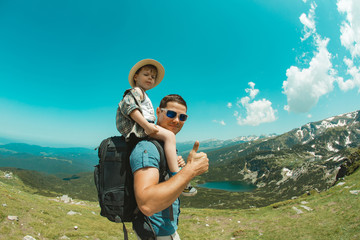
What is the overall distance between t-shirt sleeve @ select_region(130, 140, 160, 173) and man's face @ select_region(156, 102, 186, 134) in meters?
0.82

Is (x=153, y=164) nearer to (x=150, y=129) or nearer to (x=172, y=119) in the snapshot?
(x=150, y=129)

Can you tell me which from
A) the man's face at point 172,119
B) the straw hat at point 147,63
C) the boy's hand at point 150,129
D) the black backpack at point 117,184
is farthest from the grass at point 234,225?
the boy's hand at point 150,129

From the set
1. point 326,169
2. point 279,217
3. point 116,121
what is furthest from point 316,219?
point 326,169

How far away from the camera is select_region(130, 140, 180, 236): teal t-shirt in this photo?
2.31 meters

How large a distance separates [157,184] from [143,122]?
0.98 m

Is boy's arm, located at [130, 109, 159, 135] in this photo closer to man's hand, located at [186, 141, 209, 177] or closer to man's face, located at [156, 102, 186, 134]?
man's face, located at [156, 102, 186, 134]

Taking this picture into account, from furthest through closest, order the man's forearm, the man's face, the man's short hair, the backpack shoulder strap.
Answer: the man's short hair, the man's face, the backpack shoulder strap, the man's forearm

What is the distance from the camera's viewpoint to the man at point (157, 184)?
Answer: 2.03 meters

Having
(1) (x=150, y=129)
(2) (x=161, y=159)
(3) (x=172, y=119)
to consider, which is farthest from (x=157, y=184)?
(3) (x=172, y=119)

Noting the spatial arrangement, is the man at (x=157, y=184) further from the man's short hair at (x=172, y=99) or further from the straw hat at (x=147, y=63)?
the straw hat at (x=147, y=63)

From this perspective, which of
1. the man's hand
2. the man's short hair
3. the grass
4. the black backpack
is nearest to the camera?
the man's hand

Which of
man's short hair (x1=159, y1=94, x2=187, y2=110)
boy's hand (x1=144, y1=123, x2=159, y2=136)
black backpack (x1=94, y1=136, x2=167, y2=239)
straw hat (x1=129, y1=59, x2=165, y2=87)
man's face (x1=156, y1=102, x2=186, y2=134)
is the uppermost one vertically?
straw hat (x1=129, y1=59, x2=165, y2=87)

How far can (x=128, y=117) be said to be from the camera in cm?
287

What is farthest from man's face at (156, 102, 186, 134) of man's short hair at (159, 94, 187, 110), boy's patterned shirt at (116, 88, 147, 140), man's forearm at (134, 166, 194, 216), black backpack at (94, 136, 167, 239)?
man's forearm at (134, 166, 194, 216)
